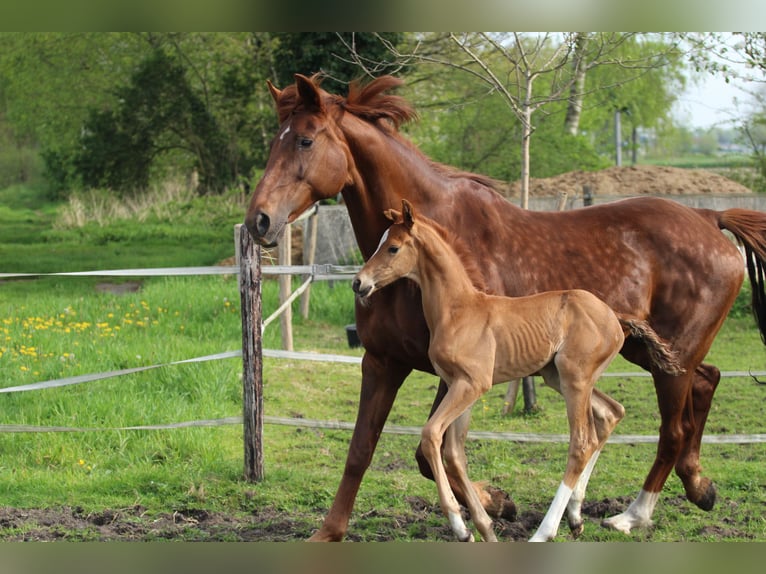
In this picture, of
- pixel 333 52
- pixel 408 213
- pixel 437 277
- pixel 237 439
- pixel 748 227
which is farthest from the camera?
pixel 333 52

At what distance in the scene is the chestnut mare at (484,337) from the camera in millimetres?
4020

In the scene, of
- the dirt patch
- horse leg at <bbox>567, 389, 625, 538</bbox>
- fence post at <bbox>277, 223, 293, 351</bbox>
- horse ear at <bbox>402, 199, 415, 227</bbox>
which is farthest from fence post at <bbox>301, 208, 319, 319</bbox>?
horse ear at <bbox>402, 199, 415, 227</bbox>

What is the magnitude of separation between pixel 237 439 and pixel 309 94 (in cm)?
321

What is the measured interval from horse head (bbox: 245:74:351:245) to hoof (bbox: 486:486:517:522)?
1.77 meters

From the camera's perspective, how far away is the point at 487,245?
4.54 m

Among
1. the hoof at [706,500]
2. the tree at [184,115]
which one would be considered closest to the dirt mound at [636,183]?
the tree at [184,115]

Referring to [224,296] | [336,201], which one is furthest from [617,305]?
[336,201]

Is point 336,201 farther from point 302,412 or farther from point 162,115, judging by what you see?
point 302,412

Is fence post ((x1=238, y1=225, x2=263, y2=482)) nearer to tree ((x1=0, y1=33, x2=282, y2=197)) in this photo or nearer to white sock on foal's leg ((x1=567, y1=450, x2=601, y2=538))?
white sock on foal's leg ((x1=567, y1=450, x2=601, y2=538))

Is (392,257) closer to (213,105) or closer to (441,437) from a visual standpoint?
(441,437)

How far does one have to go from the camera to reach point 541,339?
13.5 feet

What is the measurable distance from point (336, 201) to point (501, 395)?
8245 mm

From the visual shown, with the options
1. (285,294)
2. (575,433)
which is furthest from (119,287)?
(575,433)

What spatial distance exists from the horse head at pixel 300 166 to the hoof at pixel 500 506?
1.77 meters
